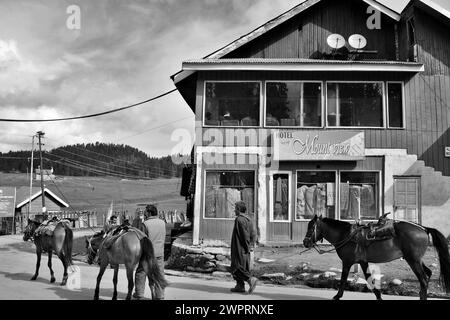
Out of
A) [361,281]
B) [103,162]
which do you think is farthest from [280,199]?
[103,162]

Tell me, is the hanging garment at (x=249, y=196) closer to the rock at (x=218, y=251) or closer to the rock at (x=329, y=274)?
the rock at (x=218, y=251)

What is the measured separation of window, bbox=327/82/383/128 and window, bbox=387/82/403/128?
0.33 metres

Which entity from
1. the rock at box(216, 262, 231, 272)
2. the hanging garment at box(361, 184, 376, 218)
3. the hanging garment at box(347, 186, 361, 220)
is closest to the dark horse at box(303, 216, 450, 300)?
the rock at box(216, 262, 231, 272)

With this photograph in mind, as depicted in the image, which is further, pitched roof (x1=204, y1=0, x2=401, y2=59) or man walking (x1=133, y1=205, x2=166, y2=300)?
pitched roof (x1=204, y1=0, x2=401, y2=59)

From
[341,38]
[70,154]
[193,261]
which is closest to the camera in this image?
[193,261]

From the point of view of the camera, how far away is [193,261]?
520 inches

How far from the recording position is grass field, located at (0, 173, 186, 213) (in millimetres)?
81481

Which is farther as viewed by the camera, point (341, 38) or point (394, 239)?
point (341, 38)

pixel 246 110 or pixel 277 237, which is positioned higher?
pixel 246 110

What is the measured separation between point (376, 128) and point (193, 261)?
785cm

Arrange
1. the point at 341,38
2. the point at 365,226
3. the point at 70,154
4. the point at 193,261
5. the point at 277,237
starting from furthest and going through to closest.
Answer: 1. the point at 70,154
2. the point at 341,38
3. the point at 277,237
4. the point at 193,261
5. the point at 365,226

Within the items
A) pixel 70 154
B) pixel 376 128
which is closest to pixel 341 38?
pixel 376 128

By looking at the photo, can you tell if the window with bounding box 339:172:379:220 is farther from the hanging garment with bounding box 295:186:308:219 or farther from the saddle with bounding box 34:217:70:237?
the saddle with bounding box 34:217:70:237
